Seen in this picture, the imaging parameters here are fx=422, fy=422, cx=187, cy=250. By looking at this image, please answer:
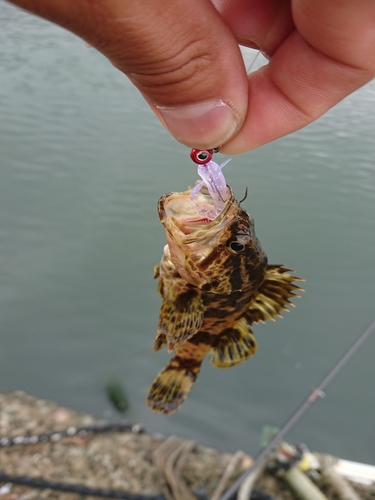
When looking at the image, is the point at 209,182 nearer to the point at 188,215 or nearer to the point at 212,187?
the point at 212,187

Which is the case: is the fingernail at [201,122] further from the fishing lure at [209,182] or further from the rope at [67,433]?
the rope at [67,433]

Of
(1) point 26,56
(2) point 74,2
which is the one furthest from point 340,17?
(1) point 26,56

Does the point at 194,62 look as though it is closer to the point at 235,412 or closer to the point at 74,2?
the point at 74,2

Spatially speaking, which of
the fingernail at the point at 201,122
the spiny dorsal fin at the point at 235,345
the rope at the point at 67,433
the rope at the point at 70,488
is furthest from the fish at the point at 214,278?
the rope at the point at 67,433

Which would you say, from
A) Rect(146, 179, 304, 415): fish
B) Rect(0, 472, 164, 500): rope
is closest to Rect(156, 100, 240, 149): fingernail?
Rect(146, 179, 304, 415): fish

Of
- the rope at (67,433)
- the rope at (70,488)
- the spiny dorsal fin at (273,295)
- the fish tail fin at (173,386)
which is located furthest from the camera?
the rope at (67,433)

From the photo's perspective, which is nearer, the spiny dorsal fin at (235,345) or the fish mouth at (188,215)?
the fish mouth at (188,215)
